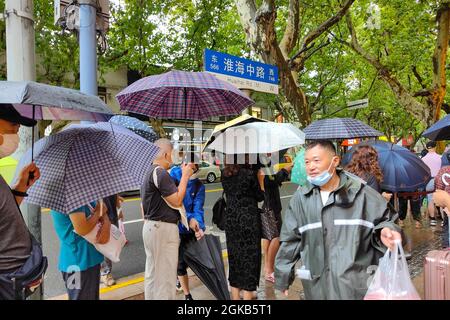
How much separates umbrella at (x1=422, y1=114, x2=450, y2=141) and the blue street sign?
8.60 ft

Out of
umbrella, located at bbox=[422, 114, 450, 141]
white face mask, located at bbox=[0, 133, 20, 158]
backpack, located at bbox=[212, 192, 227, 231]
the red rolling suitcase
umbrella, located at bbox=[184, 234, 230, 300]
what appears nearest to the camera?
white face mask, located at bbox=[0, 133, 20, 158]

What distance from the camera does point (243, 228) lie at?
3.46m

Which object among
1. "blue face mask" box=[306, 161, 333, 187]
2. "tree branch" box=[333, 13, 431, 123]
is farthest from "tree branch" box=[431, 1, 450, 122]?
"blue face mask" box=[306, 161, 333, 187]

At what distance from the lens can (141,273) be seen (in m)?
5.07

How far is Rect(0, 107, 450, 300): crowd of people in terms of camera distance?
207cm

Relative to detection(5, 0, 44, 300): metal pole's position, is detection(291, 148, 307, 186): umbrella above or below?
below

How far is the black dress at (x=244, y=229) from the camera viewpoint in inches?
136

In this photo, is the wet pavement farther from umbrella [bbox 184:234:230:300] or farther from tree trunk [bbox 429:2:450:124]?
tree trunk [bbox 429:2:450:124]

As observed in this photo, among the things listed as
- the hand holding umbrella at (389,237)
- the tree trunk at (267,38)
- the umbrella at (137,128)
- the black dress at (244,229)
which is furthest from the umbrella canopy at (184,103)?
the tree trunk at (267,38)

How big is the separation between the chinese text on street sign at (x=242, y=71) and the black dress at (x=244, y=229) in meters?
2.12

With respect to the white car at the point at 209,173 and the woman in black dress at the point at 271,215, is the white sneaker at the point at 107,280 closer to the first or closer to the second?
the woman in black dress at the point at 271,215

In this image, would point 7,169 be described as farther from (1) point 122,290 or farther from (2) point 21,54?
(1) point 122,290
